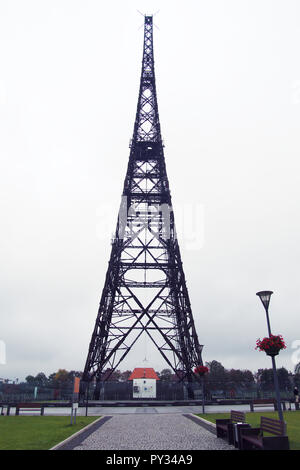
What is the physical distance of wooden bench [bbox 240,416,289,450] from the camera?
23.1 feet

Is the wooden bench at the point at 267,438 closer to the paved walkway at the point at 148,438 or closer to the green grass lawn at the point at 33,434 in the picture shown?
the paved walkway at the point at 148,438

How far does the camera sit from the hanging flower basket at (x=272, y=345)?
9.70 meters

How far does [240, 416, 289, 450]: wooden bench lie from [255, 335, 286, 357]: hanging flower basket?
1.88 m

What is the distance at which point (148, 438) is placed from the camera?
373 inches

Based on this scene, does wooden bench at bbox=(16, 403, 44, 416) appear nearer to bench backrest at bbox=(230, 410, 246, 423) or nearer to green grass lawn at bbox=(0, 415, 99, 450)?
green grass lawn at bbox=(0, 415, 99, 450)

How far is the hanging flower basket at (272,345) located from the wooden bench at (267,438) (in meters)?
1.88

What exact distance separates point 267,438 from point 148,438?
3.80 m

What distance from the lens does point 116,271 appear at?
80.7ft

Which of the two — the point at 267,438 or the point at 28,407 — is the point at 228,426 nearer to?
the point at 267,438

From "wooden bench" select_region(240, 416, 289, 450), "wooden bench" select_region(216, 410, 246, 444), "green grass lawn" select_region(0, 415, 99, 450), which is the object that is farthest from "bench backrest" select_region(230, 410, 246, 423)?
"green grass lawn" select_region(0, 415, 99, 450)

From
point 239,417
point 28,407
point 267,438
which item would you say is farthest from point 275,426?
point 28,407


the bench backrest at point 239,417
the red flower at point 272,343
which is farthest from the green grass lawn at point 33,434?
the red flower at point 272,343
